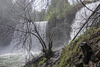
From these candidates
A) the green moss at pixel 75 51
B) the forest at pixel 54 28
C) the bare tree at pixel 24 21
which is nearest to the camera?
the forest at pixel 54 28

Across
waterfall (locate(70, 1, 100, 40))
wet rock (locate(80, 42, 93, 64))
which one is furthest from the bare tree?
waterfall (locate(70, 1, 100, 40))

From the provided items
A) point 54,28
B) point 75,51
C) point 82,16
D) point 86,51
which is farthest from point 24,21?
point 86,51

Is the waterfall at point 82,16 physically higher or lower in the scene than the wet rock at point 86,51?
higher

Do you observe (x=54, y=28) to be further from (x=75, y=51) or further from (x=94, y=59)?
(x=94, y=59)

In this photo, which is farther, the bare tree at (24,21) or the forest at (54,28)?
the bare tree at (24,21)

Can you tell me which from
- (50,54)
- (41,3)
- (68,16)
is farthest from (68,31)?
(41,3)

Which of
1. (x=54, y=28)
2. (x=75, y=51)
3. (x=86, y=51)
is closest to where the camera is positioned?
(x=86, y=51)

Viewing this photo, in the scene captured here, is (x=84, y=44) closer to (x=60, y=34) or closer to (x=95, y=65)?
(x=95, y=65)

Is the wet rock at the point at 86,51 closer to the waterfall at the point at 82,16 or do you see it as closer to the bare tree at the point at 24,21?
the waterfall at the point at 82,16

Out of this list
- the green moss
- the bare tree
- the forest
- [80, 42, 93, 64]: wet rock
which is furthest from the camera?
the bare tree

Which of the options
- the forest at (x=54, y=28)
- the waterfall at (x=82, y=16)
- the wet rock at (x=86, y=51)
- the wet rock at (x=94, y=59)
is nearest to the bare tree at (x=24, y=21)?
the forest at (x=54, y=28)

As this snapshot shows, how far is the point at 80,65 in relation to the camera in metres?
1.94

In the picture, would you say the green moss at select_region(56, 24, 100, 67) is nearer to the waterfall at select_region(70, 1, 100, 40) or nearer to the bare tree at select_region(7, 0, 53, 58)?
the waterfall at select_region(70, 1, 100, 40)

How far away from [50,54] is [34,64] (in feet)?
3.92
